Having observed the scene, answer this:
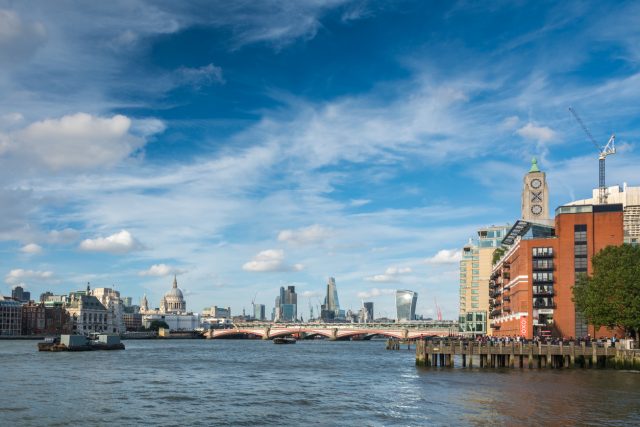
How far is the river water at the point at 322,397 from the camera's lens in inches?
2213

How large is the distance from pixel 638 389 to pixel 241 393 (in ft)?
134

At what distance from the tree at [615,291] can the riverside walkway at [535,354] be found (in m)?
4.67

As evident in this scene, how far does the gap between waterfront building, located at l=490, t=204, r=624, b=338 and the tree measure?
63.0 ft

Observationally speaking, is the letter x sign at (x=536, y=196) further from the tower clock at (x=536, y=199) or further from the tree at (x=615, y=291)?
the tree at (x=615, y=291)

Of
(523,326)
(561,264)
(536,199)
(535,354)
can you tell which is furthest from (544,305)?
(536,199)

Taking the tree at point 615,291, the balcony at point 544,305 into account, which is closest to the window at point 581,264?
the balcony at point 544,305

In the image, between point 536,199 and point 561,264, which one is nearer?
point 561,264

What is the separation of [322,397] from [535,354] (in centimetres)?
4377

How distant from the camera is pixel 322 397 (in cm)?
7150

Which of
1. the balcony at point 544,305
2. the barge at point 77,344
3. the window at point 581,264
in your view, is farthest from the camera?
the barge at point 77,344

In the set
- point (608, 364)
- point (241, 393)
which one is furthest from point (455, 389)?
point (608, 364)

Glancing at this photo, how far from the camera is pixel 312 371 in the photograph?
10844 cm

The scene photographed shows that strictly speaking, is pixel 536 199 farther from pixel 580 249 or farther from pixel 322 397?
pixel 322 397

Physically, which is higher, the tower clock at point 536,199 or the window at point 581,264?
the tower clock at point 536,199
